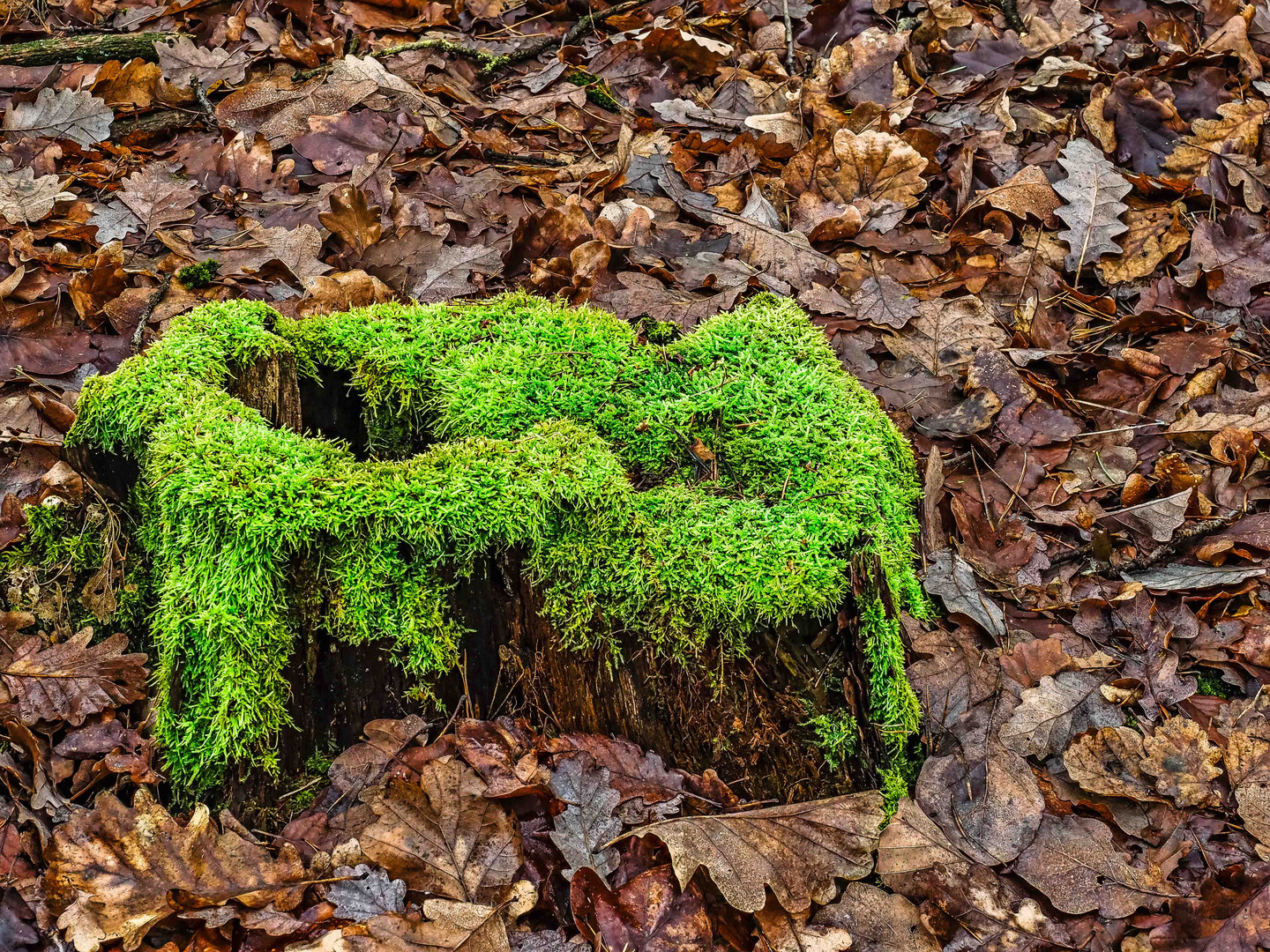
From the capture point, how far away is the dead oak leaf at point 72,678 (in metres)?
2.57

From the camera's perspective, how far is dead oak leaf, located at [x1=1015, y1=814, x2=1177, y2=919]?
7.33 feet

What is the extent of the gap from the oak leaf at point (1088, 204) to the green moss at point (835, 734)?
2996mm

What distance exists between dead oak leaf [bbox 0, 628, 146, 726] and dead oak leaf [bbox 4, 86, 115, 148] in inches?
122

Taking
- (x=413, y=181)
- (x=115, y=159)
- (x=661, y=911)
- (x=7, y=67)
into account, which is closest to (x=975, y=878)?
(x=661, y=911)

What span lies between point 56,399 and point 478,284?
5.31 feet

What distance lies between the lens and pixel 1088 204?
14.9ft

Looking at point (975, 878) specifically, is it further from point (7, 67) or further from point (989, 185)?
point (7, 67)

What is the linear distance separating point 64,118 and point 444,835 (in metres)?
4.42

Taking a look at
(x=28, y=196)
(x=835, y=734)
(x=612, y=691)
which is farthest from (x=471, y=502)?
(x=28, y=196)

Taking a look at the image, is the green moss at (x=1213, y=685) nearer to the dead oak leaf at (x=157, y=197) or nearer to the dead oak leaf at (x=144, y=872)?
the dead oak leaf at (x=144, y=872)

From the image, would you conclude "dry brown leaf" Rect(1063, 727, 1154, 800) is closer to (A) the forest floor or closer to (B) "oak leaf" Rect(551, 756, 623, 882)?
(A) the forest floor

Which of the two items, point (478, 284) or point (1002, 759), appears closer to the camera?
point (1002, 759)

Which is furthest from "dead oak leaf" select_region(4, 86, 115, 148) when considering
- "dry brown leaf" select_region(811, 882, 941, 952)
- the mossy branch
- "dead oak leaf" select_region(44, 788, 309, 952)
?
"dry brown leaf" select_region(811, 882, 941, 952)

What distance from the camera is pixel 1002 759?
254 cm
